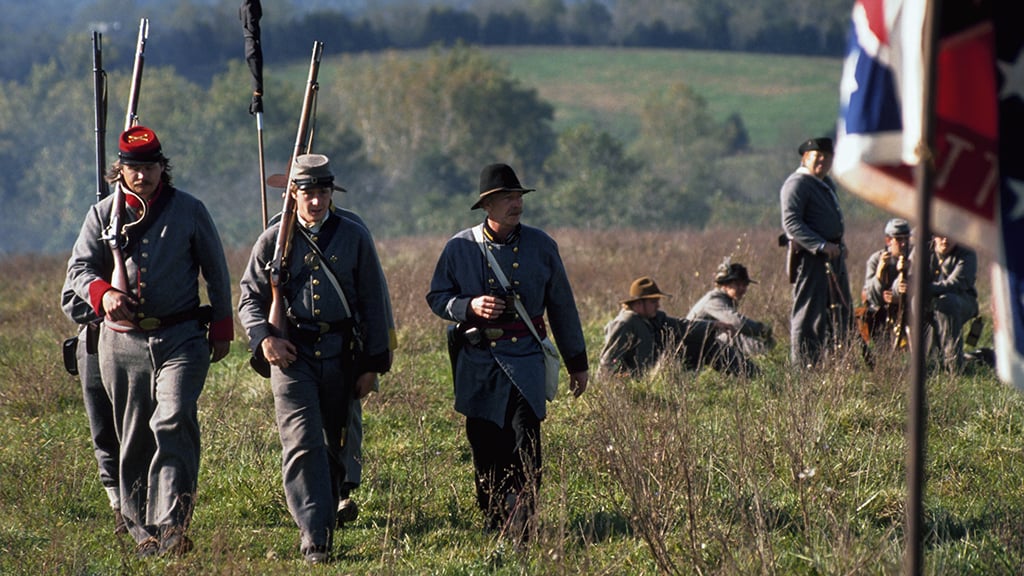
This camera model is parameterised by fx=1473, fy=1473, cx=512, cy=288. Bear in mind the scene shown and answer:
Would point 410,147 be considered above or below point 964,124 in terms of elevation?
below

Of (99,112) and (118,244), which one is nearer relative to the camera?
(118,244)

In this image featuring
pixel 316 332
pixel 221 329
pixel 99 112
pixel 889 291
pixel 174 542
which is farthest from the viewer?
pixel 889 291

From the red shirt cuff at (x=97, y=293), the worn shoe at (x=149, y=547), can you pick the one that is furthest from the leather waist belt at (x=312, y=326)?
the worn shoe at (x=149, y=547)

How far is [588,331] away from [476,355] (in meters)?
7.13

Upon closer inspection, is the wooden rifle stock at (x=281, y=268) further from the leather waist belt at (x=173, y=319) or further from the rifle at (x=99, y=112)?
the rifle at (x=99, y=112)

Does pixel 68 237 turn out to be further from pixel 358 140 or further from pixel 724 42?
pixel 724 42

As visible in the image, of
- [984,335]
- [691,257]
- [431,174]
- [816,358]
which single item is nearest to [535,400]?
[816,358]

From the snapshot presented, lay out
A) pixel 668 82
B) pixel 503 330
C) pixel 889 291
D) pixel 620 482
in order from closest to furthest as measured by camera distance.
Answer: pixel 620 482, pixel 503 330, pixel 889 291, pixel 668 82

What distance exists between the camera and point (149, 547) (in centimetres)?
652

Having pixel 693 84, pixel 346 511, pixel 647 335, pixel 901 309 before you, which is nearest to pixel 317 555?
pixel 346 511

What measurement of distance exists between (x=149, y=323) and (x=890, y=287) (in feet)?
21.9

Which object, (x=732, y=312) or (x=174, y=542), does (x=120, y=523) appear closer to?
(x=174, y=542)

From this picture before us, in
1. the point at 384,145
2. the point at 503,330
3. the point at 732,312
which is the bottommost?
the point at 384,145

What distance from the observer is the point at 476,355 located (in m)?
7.02
